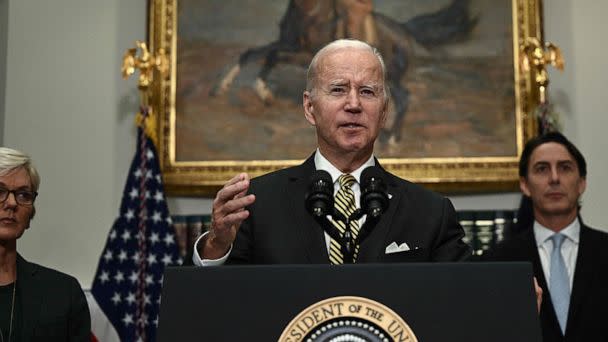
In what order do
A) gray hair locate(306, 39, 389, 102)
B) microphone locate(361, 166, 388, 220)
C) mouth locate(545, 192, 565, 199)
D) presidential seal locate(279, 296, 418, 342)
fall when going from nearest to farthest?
presidential seal locate(279, 296, 418, 342), microphone locate(361, 166, 388, 220), gray hair locate(306, 39, 389, 102), mouth locate(545, 192, 565, 199)

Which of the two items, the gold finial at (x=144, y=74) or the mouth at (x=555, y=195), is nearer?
the mouth at (x=555, y=195)

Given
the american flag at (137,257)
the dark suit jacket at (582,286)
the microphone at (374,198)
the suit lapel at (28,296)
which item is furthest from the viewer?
→ the american flag at (137,257)

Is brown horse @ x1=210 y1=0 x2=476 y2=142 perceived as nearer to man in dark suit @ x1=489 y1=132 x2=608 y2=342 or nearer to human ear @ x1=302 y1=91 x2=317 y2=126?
man in dark suit @ x1=489 y1=132 x2=608 y2=342

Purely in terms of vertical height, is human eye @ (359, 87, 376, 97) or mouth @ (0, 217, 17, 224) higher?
human eye @ (359, 87, 376, 97)

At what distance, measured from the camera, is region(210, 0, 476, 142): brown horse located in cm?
678

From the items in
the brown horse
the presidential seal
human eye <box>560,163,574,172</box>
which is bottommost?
the presidential seal

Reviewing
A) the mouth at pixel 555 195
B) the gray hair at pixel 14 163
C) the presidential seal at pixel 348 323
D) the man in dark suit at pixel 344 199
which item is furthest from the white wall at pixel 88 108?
the presidential seal at pixel 348 323

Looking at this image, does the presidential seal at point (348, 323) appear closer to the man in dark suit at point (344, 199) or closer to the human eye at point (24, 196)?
the man in dark suit at point (344, 199)

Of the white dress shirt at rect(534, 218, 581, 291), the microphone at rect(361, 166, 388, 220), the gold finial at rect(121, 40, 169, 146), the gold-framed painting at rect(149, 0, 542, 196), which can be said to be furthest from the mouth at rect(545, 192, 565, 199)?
the gold finial at rect(121, 40, 169, 146)

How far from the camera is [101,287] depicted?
6262mm

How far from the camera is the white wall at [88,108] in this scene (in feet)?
21.8

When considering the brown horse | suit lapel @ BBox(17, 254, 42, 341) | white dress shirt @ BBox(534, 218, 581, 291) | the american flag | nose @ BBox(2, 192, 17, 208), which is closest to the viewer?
suit lapel @ BBox(17, 254, 42, 341)

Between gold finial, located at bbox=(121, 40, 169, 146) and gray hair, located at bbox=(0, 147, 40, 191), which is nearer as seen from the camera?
Answer: gray hair, located at bbox=(0, 147, 40, 191)

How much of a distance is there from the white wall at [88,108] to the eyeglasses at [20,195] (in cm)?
234
